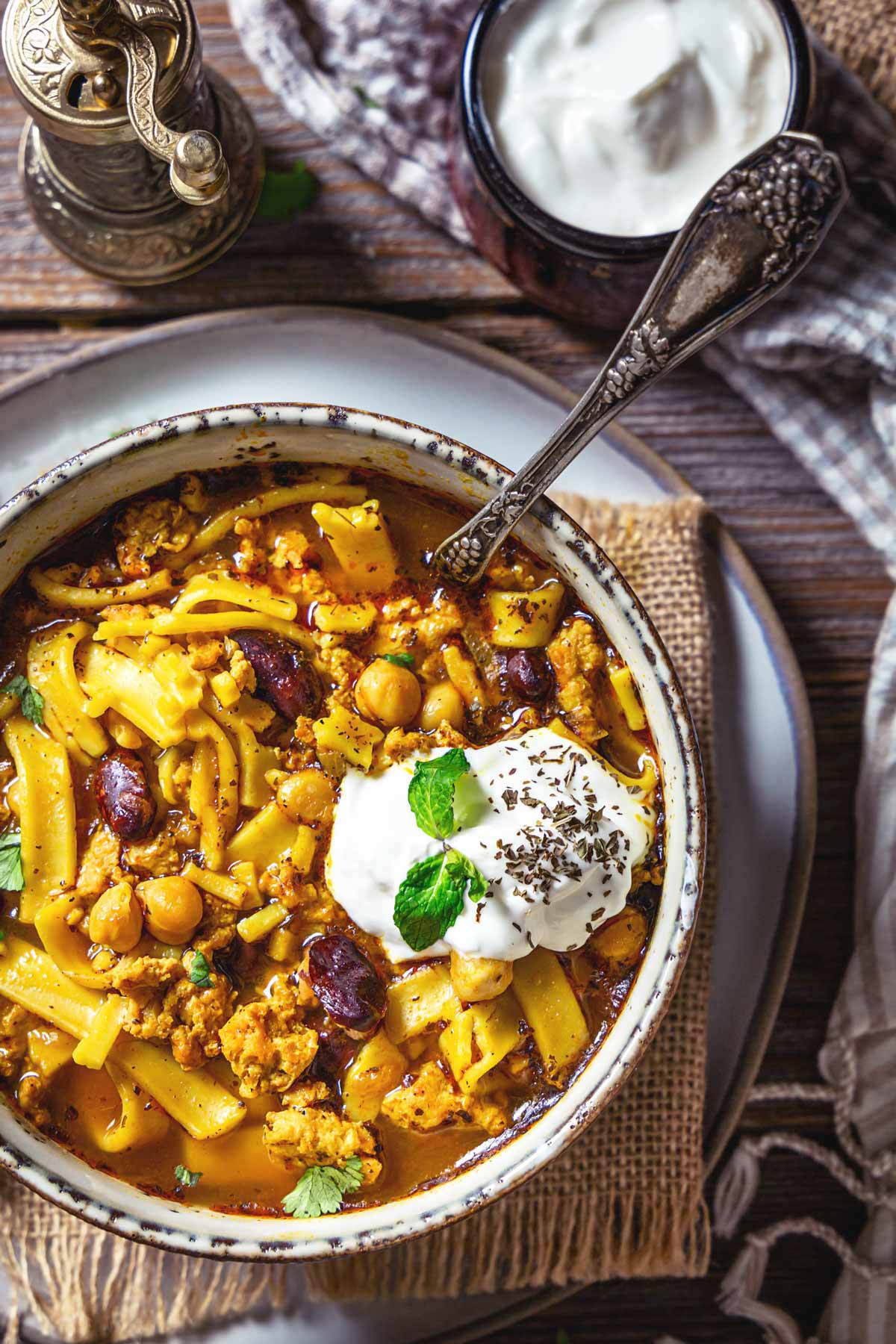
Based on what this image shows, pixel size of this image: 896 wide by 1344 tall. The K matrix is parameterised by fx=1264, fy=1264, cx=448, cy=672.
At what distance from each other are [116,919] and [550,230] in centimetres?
184

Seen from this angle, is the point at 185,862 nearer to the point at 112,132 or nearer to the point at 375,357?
the point at 375,357

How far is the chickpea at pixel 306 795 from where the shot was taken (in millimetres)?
2686

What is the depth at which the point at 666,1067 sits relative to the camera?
120 inches

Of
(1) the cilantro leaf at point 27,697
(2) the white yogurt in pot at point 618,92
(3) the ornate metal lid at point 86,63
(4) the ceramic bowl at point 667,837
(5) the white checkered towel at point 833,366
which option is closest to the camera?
(4) the ceramic bowl at point 667,837

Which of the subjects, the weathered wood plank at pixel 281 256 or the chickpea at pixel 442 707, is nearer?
the chickpea at pixel 442 707

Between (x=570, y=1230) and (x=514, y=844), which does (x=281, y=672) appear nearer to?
(x=514, y=844)

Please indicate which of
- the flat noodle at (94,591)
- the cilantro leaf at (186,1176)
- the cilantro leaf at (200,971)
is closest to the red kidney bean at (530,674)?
the flat noodle at (94,591)

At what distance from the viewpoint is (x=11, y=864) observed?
267cm

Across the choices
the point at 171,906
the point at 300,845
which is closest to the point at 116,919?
the point at 171,906

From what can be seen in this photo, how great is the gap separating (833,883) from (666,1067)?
729 mm

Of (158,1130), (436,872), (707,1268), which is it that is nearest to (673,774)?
(436,872)

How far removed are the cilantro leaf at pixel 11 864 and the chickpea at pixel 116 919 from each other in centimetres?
17

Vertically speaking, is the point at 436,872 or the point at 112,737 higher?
the point at 112,737

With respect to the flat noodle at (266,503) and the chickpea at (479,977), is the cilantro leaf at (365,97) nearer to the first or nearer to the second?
the flat noodle at (266,503)
